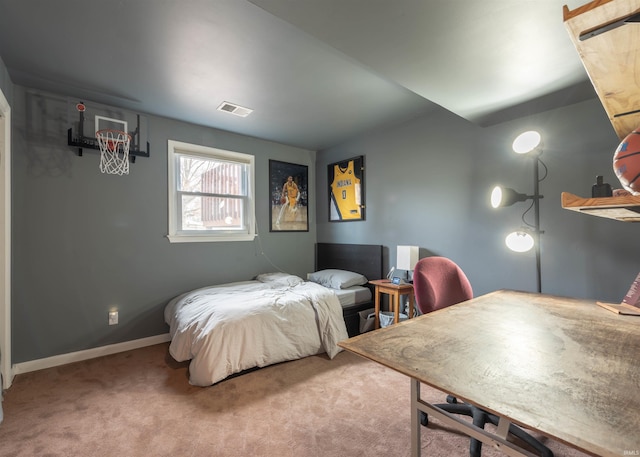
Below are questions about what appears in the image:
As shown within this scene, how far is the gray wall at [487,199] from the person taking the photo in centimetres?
214

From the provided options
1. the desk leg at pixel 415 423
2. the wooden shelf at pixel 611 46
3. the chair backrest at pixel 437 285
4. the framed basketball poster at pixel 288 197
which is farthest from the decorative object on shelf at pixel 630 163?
the framed basketball poster at pixel 288 197

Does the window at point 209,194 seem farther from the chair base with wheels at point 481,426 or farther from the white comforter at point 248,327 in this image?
the chair base with wheels at point 481,426

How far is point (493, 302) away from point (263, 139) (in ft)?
11.3

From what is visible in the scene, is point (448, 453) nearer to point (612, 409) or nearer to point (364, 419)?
point (364, 419)

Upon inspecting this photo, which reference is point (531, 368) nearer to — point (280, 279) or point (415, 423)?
point (415, 423)

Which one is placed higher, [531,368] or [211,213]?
[211,213]

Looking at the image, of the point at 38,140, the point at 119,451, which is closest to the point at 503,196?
the point at 119,451

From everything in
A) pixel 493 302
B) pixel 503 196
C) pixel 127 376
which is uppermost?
pixel 503 196

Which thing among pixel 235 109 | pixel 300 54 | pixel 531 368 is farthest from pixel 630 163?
pixel 235 109

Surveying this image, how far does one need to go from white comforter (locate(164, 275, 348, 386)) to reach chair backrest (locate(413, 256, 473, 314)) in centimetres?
119

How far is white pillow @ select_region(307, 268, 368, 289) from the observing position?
349 centimetres

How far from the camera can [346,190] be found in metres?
4.11

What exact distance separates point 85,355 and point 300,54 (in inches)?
135

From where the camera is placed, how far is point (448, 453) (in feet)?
5.11
